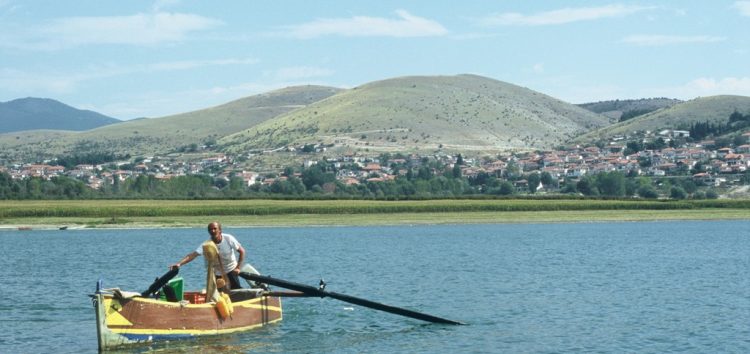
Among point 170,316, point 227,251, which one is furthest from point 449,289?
point 170,316

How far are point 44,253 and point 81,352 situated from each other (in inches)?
1650

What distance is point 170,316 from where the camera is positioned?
106ft

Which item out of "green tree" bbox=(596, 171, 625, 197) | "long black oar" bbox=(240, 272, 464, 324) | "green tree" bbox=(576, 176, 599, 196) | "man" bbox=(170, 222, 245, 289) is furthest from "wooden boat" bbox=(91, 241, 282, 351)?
"green tree" bbox=(576, 176, 599, 196)

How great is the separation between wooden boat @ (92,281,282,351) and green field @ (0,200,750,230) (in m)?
67.8

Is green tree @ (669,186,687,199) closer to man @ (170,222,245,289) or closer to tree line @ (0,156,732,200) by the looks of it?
tree line @ (0,156,732,200)

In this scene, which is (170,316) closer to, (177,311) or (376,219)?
(177,311)

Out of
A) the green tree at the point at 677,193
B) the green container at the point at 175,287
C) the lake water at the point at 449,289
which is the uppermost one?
the green container at the point at 175,287

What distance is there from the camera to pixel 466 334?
3459cm

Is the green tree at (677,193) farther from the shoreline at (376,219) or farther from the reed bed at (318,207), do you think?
the shoreline at (376,219)

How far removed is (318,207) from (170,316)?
84379 mm

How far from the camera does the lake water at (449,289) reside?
109ft

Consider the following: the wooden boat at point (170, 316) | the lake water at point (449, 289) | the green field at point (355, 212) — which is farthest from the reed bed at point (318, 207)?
the wooden boat at point (170, 316)

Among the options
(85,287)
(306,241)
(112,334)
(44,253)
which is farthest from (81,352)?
(306,241)

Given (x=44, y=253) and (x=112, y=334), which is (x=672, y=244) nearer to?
(x=44, y=253)
